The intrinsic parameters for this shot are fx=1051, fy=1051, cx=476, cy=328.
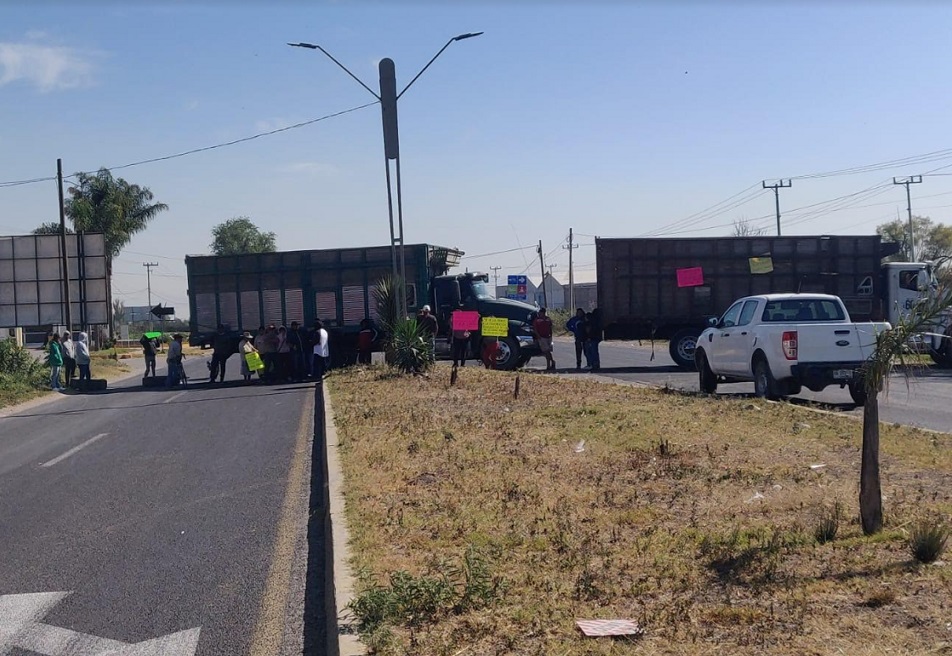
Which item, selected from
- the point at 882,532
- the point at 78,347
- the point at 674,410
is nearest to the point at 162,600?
the point at 882,532

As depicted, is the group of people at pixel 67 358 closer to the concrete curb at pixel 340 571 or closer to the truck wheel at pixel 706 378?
the truck wheel at pixel 706 378

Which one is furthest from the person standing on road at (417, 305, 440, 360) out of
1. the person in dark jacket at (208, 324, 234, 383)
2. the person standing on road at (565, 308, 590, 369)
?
the person in dark jacket at (208, 324, 234, 383)

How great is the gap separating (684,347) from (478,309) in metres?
5.65

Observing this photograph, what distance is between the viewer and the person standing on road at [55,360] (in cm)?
2886

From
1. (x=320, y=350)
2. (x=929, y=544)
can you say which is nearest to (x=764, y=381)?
(x=929, y=544)

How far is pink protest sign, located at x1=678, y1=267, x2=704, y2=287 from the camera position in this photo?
2811cm

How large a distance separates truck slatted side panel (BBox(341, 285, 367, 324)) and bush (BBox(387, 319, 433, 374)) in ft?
15.6

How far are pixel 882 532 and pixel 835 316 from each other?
11.0m

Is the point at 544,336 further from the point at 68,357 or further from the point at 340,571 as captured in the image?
the point at 340,571

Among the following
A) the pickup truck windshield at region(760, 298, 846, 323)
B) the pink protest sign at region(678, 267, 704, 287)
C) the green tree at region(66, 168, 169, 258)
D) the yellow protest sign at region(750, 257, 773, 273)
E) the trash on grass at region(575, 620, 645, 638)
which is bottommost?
the trash on grass at region(575, 620, 645, 638)

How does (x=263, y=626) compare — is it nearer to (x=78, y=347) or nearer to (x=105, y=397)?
(x=105, y=397)

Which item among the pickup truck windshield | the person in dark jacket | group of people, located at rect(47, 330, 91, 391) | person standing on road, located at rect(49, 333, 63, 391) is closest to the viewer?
the pickup truck windshield

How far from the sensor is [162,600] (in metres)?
6.57

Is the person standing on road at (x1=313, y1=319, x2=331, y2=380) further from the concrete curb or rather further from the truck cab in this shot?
the concrete curb
